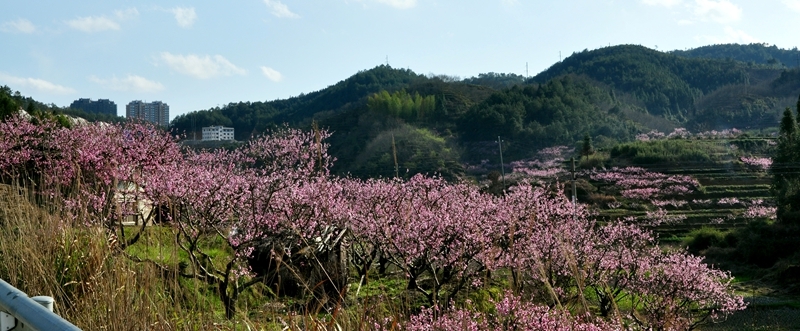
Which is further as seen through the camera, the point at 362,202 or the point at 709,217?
the point at 709,217

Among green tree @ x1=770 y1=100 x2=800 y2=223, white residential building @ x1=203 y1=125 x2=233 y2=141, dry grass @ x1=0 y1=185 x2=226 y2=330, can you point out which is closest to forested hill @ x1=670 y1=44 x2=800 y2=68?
white residential building @ x1=203 y1=125 x2=233 y2=141

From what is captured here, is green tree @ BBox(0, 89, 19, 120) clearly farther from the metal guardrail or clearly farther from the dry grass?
the metal guardrail

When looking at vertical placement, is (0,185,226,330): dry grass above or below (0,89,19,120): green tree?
below

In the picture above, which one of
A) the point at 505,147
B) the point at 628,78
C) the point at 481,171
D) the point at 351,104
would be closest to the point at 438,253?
the point at 481,171

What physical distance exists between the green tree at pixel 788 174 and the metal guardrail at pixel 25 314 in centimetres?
2765

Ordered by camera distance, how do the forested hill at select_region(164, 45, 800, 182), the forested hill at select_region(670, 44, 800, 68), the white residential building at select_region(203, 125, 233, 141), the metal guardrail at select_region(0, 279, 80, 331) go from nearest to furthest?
the metal guardrail at select_region(0, 279, 80, 331), the forested hill at select_region(164, 45, 800, 182), the white residential building at select_region(203, 125, 233, 141), the forested hill at select_region(670, 44, 800, 68)

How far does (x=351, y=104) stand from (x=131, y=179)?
71.4m

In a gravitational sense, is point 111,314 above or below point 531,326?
above

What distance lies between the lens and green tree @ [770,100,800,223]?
26.1 m

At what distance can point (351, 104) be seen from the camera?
78.7 m

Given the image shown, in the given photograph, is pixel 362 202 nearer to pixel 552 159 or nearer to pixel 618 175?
pixel 618 175

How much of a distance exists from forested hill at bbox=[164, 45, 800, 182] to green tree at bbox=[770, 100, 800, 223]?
20135mm

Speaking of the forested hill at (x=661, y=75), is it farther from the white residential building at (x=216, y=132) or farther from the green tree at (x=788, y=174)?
the green tree at (x=788, y=174)

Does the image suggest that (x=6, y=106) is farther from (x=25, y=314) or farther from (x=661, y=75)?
(x=661, y=75)
